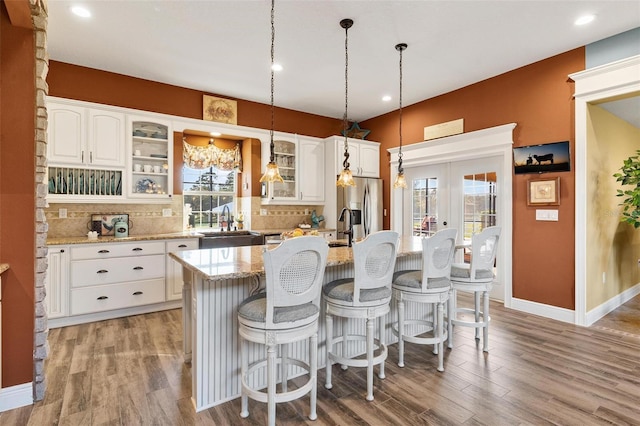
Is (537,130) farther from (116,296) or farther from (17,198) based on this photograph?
(116,296)

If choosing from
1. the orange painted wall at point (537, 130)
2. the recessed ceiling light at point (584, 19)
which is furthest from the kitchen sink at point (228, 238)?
the recessed ceiling light at point (584, 19)

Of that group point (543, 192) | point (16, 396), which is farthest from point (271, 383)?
point (543, 192)

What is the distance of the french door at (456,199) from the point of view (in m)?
4.44

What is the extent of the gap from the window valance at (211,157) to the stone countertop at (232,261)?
8.60 feet

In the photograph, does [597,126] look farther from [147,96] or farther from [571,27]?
[147,96]

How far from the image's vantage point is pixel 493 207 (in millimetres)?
4441

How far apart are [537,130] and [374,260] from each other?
3.02m

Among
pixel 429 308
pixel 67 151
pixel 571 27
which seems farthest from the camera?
pixel 67 151

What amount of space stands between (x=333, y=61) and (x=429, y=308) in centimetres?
293

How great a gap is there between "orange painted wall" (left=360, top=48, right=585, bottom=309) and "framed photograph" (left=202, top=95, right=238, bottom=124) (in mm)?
2526

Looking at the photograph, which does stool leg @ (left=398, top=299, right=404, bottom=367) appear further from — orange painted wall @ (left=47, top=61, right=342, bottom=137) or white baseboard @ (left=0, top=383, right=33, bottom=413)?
orange painted wall @ (left=47, top=61, right=342, bottom=137)

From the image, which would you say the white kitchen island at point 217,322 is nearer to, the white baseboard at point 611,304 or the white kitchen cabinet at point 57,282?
the white kitchen cabinet at point 57,282

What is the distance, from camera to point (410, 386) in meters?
2.33

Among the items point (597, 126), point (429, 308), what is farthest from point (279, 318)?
point (597, 126)
